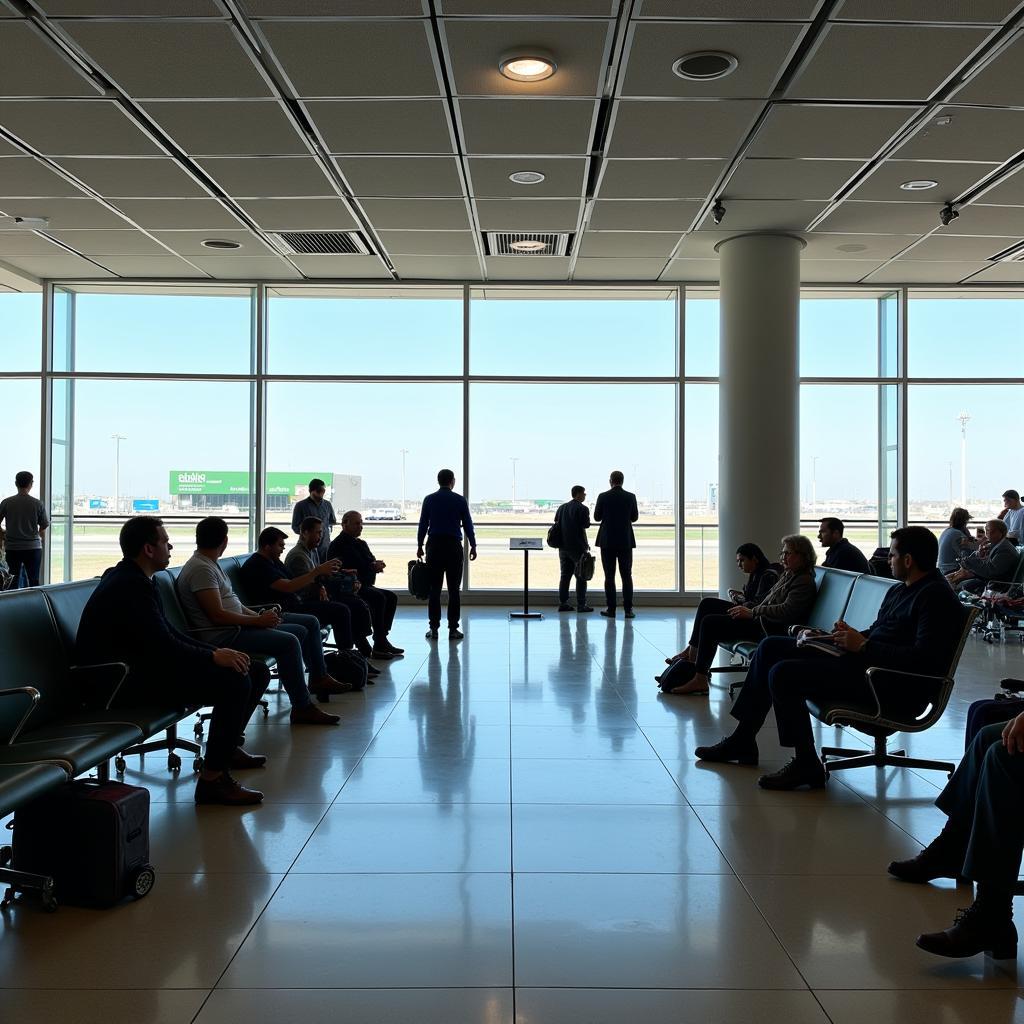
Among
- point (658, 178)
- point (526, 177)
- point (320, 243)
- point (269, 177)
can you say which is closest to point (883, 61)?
point (658, 178)

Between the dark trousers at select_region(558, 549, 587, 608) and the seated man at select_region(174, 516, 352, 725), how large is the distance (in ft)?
20.2

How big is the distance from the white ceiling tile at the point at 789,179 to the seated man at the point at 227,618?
504 cm

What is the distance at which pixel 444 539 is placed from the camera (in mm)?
9531

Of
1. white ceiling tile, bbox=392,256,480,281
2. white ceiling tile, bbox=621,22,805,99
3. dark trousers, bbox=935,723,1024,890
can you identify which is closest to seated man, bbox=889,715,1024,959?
dark trousers, bbox=935,723,1024,890

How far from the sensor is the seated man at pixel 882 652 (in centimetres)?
419

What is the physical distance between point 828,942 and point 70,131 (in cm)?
697

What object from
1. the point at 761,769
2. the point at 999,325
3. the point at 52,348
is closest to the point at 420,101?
the point at 761,769

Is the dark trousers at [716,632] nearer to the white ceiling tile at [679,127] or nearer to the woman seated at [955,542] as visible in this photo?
the white ceiling tile at [679,127]

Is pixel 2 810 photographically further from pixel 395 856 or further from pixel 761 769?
pixel 761 769

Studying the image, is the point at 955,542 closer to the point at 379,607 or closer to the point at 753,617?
the point at 753,617

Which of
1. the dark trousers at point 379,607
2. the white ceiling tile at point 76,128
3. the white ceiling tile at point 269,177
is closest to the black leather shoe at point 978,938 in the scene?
the dark trousers at point 379,607

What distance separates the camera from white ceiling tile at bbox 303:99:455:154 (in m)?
6.32

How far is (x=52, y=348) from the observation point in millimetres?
12172

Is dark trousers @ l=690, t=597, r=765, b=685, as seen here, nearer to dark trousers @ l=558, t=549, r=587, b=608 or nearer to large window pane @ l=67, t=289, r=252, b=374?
dark trousers @ l=558, t=549, r=587, b=608
